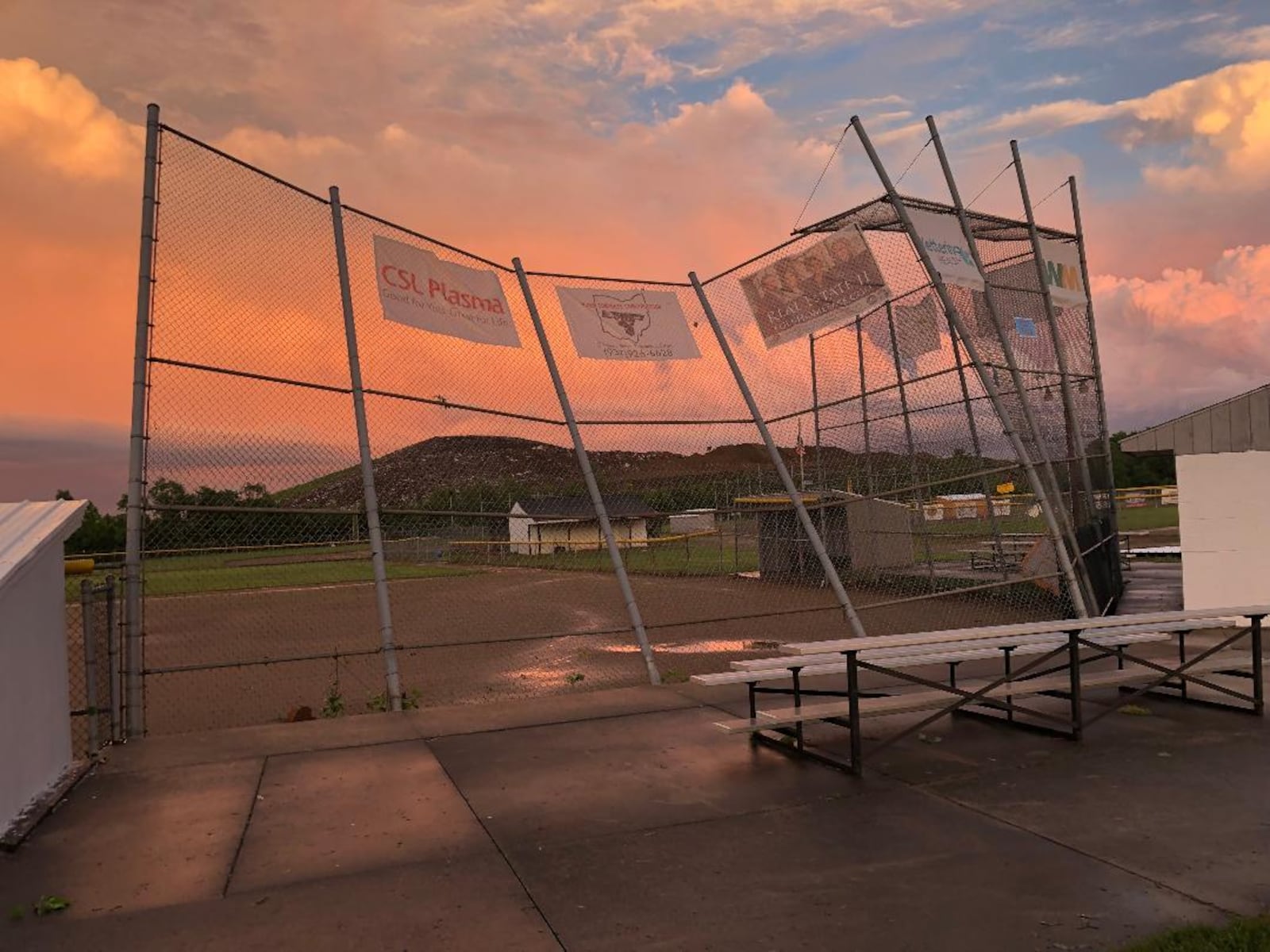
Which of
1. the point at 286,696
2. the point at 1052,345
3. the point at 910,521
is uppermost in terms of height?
the point at 1052,345

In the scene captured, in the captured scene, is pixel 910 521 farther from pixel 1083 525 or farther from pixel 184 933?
pixel 184 933

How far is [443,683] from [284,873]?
21.7 ft

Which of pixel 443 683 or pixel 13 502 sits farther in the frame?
pixel 443 683

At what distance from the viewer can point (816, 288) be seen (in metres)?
10.7

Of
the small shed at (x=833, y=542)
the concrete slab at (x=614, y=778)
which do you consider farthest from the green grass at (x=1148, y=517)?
the concrete slab at (x=614, y=778)

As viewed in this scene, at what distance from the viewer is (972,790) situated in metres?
5.15

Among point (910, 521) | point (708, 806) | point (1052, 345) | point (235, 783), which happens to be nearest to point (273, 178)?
point (235, 783)

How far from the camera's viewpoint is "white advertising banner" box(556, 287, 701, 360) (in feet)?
31.9

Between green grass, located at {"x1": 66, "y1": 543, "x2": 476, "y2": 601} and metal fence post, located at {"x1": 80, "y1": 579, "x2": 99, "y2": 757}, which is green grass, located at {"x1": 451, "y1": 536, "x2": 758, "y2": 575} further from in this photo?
metal fence post, located at {"x1": 80, "y1": 579, "x2": 99, "y2": 757}

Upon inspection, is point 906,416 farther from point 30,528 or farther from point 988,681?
point 30,528

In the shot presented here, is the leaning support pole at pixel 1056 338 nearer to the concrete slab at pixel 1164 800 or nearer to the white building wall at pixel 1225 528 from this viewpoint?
the white building wall at pixel 1225 528

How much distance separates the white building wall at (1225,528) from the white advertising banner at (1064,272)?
130 inches

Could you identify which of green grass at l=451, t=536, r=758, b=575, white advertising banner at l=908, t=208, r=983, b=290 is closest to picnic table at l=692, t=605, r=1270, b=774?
white advertising banner at l=908, t=208, r=983, b=290

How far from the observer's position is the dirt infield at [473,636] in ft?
32.8
